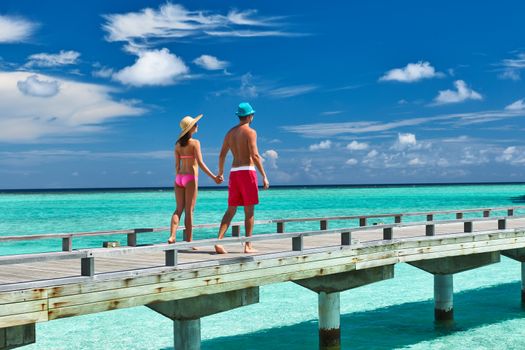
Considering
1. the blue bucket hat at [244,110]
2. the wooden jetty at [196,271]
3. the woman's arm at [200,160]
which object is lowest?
the wooden jetty at [196,271]

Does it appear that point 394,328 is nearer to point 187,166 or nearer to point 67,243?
point 67,243

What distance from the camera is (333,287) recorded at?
1356 centimetres

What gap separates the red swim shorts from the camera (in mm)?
10172

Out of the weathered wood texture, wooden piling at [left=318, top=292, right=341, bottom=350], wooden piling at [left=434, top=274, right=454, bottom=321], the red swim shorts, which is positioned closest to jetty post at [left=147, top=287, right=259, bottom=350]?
the weathered wood texture

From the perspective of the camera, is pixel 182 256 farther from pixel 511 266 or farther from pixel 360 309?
pixel 511 266

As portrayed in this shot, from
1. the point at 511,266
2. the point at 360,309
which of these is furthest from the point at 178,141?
the point at 511,266

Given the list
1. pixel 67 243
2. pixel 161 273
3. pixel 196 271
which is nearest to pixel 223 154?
pixel 196 271

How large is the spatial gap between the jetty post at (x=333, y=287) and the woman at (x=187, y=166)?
135 inches

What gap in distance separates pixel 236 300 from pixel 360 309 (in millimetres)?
11165

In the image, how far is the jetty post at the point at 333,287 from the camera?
43.6 ft

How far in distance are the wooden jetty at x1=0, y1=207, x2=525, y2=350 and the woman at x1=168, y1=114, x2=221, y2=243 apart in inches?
33.1

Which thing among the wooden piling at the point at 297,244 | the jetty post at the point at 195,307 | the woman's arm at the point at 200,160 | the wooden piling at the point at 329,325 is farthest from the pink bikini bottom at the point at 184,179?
the wooden piling at the point at 329,325

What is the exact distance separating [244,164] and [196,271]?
178 cm

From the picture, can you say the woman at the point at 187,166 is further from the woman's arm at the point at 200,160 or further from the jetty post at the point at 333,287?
the jetty post at the point at 333,287
